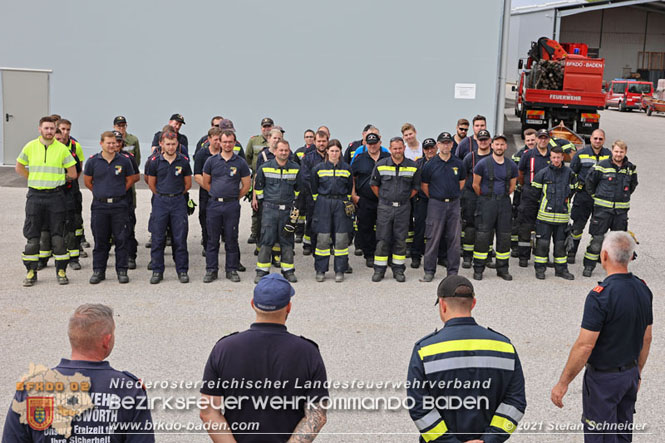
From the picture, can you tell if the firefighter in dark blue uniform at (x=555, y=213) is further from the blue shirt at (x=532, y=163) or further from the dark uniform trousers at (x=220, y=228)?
the dark uniform trousers at (x=220, y=228)

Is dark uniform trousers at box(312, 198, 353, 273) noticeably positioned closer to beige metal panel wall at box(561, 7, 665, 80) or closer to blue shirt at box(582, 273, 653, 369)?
blue shirt at box(582, 273, 653, 369)

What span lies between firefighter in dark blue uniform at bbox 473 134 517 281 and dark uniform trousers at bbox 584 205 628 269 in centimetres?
116

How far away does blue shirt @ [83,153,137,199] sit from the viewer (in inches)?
341

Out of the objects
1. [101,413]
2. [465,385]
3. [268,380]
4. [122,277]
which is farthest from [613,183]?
[101,413]

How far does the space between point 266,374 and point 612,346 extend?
2167 millimetres

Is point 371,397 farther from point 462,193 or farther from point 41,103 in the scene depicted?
point 41,103

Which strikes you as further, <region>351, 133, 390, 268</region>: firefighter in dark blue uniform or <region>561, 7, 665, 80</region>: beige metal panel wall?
<region>561, 7, 665, 80</region>: beige metal panel wall

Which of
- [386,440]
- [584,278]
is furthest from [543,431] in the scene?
[584,278]

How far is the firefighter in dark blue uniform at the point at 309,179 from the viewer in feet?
32.8

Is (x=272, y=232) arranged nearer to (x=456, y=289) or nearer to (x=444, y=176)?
(x=444, y=176)

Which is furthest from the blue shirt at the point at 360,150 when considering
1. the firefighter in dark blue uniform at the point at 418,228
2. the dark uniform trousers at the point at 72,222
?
the dark uniform trousers at the point at 72,222

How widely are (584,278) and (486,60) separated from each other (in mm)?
8271

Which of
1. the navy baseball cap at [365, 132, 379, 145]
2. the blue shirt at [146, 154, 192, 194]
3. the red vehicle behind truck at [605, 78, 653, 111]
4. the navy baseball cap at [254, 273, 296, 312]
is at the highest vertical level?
the red vehicle behind truck at [605, 78, 653, 111]

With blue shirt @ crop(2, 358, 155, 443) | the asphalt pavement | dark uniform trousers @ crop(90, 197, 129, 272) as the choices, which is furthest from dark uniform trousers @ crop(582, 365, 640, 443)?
dark uniform trousers @ crop(90, 197, 129, 272)
